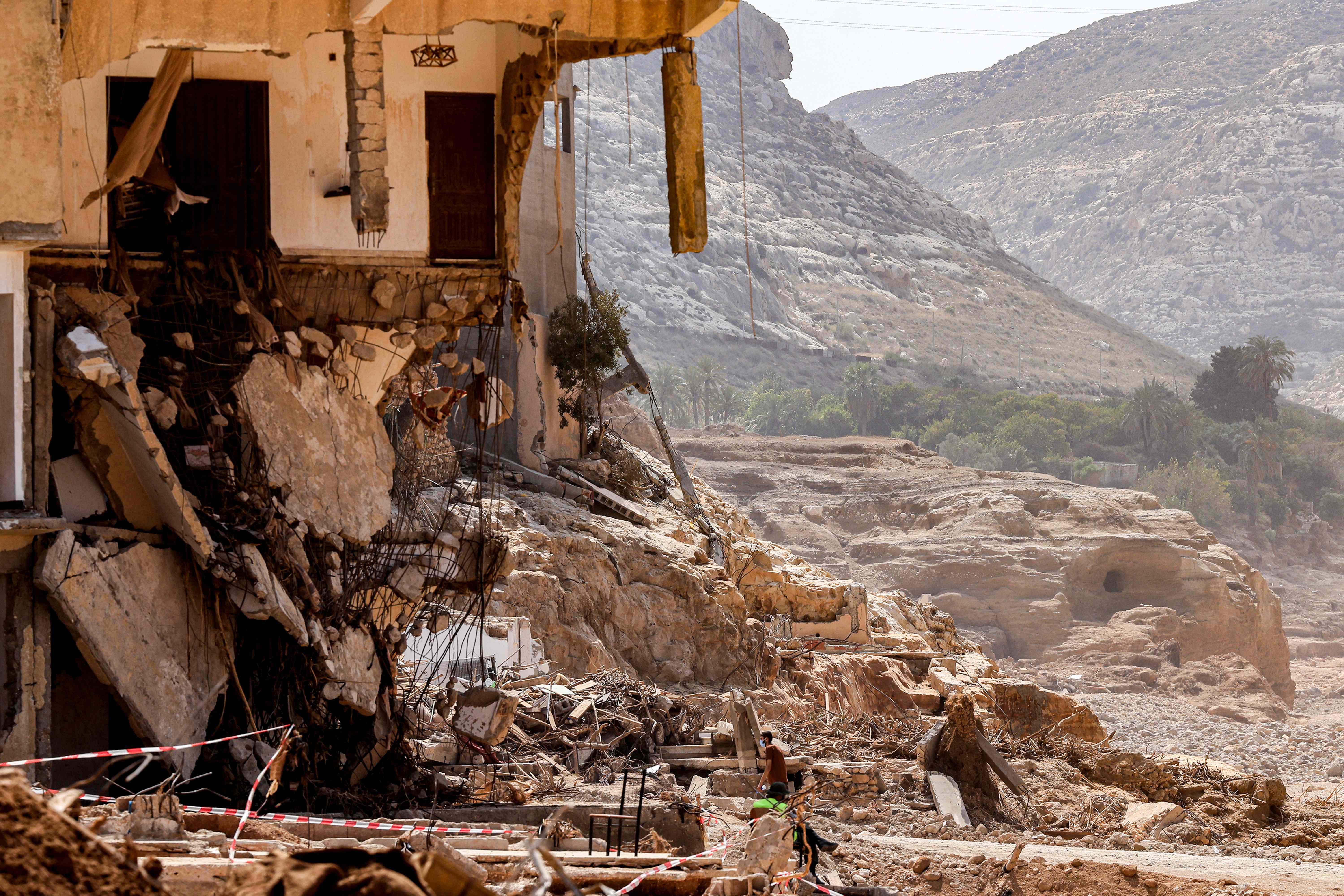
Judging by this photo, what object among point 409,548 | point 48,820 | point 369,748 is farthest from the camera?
point 409,548

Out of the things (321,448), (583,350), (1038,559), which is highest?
(583,350)

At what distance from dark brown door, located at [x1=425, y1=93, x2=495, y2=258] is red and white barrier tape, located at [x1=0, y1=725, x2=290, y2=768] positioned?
14.3 ft

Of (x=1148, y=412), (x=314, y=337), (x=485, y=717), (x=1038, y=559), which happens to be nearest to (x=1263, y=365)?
(x=1148, y=412)

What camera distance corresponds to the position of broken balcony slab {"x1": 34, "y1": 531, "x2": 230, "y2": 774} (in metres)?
9.91

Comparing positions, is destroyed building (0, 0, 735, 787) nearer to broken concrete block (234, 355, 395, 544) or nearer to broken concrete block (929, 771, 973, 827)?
broken concrete block (234, 355, 395, 544)

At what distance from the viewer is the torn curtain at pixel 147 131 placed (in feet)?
37.1

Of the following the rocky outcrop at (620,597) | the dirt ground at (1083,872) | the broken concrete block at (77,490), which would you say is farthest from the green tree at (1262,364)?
the broken concrete block at (77,490)

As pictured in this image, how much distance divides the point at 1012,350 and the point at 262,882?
406ft

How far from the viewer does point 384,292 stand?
41.6ft

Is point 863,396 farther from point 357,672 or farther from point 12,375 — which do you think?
point 12,375

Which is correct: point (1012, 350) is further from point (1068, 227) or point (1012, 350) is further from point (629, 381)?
point (629, 381)

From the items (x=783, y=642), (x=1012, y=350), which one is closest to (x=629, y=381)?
(x=783, y=642)

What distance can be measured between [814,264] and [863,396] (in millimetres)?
28358

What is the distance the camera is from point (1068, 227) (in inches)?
7288
